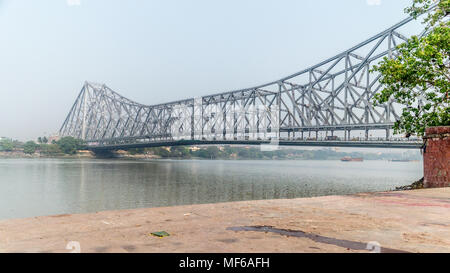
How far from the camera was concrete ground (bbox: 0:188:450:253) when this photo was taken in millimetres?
4781

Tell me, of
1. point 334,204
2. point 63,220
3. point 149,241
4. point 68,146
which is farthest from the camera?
point 68,146

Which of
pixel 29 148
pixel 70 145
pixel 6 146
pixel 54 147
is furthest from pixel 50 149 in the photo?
pixel 6 146

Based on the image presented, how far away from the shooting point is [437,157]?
15.4 metres

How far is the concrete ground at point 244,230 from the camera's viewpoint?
15.7 feet

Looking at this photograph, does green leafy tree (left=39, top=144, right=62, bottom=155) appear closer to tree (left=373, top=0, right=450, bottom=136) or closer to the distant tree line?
the distant tree line

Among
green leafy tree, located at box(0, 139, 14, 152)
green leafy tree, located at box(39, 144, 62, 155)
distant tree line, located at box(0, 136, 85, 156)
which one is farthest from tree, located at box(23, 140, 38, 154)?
green leafy tree, located at box(0, 139, 14, 152)

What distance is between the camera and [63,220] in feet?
24.5

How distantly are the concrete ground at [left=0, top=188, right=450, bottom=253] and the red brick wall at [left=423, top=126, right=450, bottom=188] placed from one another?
694cm

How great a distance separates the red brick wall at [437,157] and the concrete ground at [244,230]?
694cm

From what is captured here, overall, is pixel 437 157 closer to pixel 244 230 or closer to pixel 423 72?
pixel 423 72

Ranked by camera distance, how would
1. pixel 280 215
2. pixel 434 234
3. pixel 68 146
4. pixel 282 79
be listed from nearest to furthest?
pixel 434 234 < pixel 280 215 < pixel 282 79 < pixel 68 146
